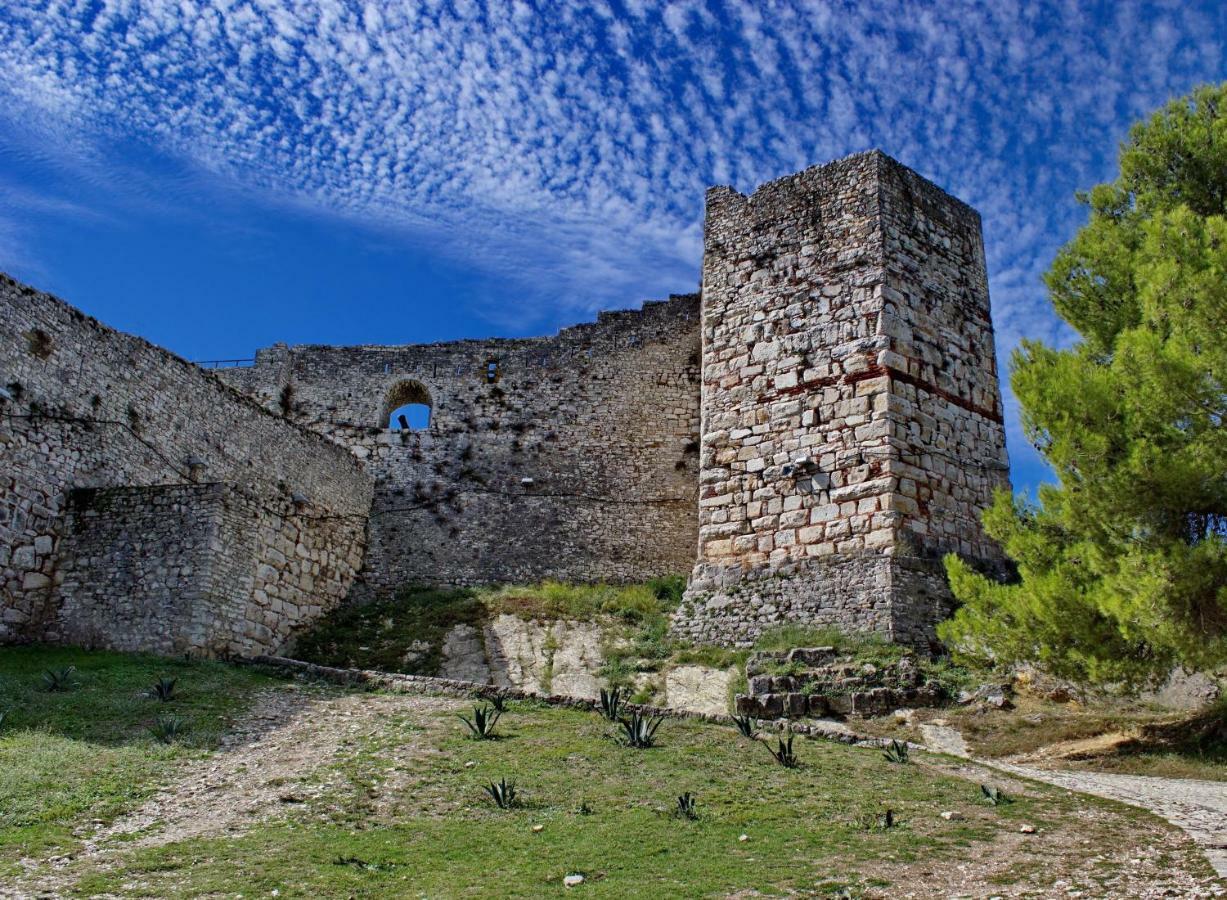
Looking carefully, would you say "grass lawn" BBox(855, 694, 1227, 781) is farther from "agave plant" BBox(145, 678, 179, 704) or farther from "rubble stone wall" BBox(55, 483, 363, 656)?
"rubble stone wall" BBox(55, 483, 363, 656)

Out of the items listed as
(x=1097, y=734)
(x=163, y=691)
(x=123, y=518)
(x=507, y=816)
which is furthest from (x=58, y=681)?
(x=1097, y=734)

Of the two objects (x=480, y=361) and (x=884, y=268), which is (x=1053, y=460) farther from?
(x=480, y=361)

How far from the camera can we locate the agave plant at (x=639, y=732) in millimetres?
10570

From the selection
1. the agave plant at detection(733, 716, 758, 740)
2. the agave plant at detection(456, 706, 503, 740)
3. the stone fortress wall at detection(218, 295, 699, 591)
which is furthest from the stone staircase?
the stone fortress wall at detection(218, 295, 699, 591)

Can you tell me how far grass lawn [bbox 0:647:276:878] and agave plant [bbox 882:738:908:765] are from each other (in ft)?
20.4

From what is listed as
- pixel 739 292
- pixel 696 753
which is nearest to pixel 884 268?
pixel 739 292

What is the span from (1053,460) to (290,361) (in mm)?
17637

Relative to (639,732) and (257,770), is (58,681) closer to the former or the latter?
(257,770)

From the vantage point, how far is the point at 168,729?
10.3 meters

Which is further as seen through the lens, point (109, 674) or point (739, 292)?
point (739, 292)

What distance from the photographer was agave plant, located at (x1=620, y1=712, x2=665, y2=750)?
416 inches

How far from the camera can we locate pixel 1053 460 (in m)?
10.5

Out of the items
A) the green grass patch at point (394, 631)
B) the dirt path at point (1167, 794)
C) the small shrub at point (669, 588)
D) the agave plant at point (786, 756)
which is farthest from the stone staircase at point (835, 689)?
the green grass patch at point (394, 631)

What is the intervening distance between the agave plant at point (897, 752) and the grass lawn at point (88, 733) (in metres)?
6.22
